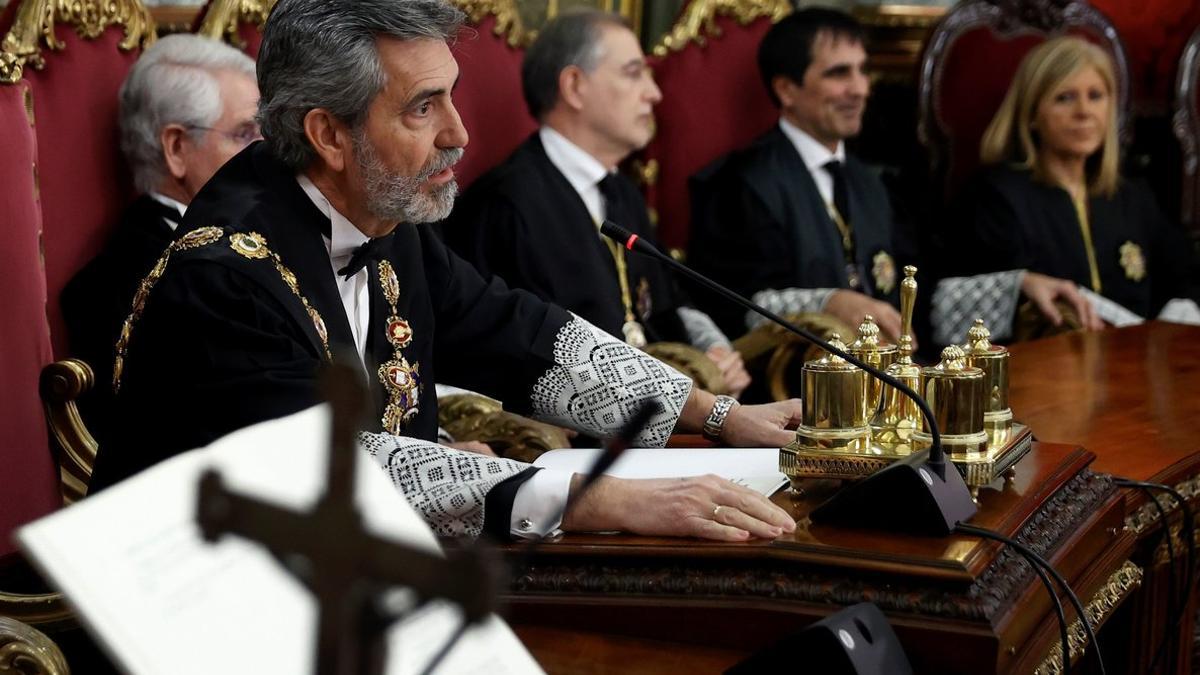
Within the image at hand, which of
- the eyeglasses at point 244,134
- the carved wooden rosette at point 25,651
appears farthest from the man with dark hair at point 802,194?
the carved wooden rosette at point 25,651

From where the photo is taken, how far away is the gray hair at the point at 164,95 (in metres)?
2.61

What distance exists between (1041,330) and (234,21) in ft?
7.63

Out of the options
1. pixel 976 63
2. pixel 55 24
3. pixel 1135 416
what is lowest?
pixel 1135 416

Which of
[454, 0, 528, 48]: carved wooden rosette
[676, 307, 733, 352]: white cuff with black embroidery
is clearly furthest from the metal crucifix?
[676, 307, 733, 352]: white cuff with black embroidery

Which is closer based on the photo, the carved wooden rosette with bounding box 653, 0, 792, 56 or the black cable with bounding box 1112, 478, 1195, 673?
the black cable with bounding box 1112, 478, 1195, 673

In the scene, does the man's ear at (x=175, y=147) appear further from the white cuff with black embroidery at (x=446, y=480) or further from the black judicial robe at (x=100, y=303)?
the white cuff with black embroidery at (x=446, y=480)

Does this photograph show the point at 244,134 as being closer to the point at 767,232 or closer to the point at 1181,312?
the point at 767,232

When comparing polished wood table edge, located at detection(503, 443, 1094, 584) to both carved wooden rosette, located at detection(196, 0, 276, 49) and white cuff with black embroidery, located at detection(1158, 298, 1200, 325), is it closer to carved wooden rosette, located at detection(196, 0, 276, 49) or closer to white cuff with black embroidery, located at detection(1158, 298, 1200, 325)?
carved wooden rosette, located at detection(196, 0, 276, 49)

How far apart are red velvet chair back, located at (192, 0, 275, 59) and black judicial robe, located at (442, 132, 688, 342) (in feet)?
2.22

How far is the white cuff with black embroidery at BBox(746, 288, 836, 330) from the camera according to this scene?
12.8ft

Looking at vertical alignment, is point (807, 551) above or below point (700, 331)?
above

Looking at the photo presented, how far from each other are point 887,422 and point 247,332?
0.75 metres

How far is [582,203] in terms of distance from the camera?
3539 mm

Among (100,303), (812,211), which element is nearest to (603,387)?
(100,303)
